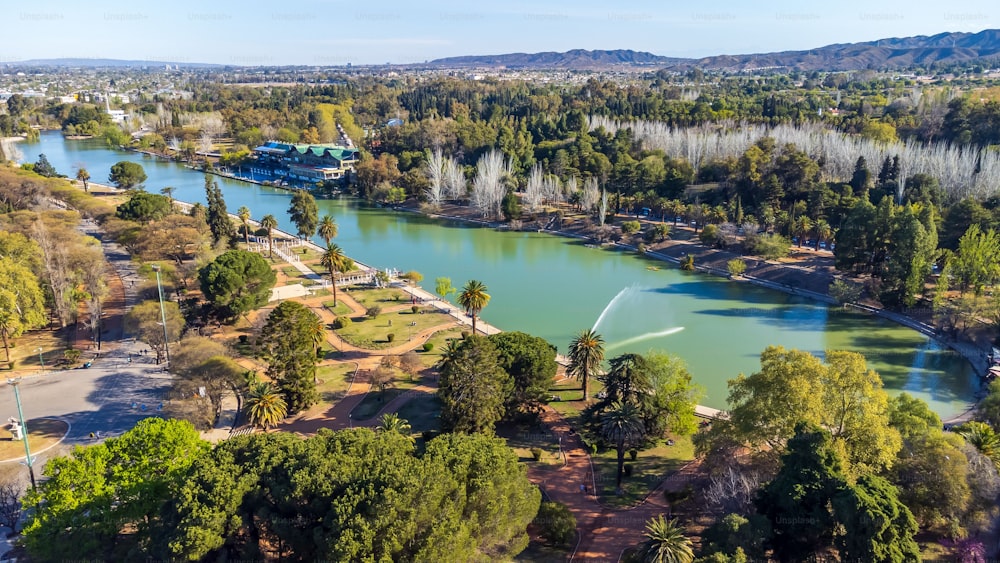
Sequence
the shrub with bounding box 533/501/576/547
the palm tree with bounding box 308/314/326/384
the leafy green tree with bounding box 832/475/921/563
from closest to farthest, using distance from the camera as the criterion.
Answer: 1. the leafy green tree with bounding box 832/475/921/563
2. the shrub with bounding box 533/501/576/547
3. the palm tree with bounding box 308/314/326/384

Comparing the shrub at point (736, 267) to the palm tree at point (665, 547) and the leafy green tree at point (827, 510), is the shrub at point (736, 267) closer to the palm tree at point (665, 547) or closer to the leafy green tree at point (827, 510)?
the leafy green tree at point (827, 510)

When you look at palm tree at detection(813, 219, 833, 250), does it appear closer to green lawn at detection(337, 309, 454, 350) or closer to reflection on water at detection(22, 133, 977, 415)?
reflection on water at detection(22, 133, 977, 415)

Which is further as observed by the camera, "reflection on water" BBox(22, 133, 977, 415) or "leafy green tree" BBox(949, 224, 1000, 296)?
"leafy green tree" BBox(949, 224, 1000, 296)

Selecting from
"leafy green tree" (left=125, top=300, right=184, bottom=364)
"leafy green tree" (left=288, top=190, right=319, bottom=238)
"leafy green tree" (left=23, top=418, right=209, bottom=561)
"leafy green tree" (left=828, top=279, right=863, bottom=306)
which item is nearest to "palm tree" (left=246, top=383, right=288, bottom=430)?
"leafy green tree" (left=23, top=418, right=209, bottom=561)

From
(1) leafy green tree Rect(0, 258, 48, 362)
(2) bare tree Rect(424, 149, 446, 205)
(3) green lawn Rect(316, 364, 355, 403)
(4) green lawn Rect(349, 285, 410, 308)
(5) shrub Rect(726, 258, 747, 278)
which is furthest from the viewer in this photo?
(2) bare tree Rect(424, 149, 446, 205)

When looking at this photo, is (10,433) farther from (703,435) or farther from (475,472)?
(703,435)

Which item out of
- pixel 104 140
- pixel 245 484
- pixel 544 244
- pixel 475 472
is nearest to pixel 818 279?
pixel 544 244

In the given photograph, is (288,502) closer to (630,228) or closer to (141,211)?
(141,211)
